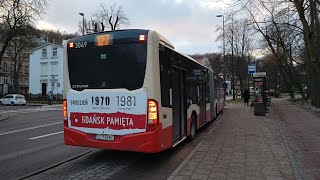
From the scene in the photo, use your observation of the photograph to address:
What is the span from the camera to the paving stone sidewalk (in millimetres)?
7180

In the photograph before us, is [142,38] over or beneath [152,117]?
over

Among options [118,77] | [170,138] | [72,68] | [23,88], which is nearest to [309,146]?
[170,138]

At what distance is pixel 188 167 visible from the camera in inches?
303

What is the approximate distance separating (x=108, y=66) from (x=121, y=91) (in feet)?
2.29

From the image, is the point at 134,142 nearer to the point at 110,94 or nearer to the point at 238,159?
the point at 110,94

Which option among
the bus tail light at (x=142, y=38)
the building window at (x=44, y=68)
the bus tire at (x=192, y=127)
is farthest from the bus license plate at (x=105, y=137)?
the building window at (x=44, y=68)

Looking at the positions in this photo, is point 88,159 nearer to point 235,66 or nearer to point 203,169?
point 203,169

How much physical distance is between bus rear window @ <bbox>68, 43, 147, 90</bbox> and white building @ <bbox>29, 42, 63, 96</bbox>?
202ft

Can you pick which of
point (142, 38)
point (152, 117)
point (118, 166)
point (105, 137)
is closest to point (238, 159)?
point (152, 117)

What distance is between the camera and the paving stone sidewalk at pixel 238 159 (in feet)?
23.6

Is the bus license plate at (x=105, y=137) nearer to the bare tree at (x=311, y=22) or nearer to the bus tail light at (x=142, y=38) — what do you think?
the bus tail light at (x=142, y=38)

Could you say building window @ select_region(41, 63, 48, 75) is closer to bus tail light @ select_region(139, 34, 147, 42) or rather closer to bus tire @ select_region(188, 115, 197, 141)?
bus tire @ select_region(188, 115, 197, 141)

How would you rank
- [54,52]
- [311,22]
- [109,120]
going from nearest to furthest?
[109,120], [311,22], [54,52]

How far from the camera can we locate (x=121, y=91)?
8109 millimetres
